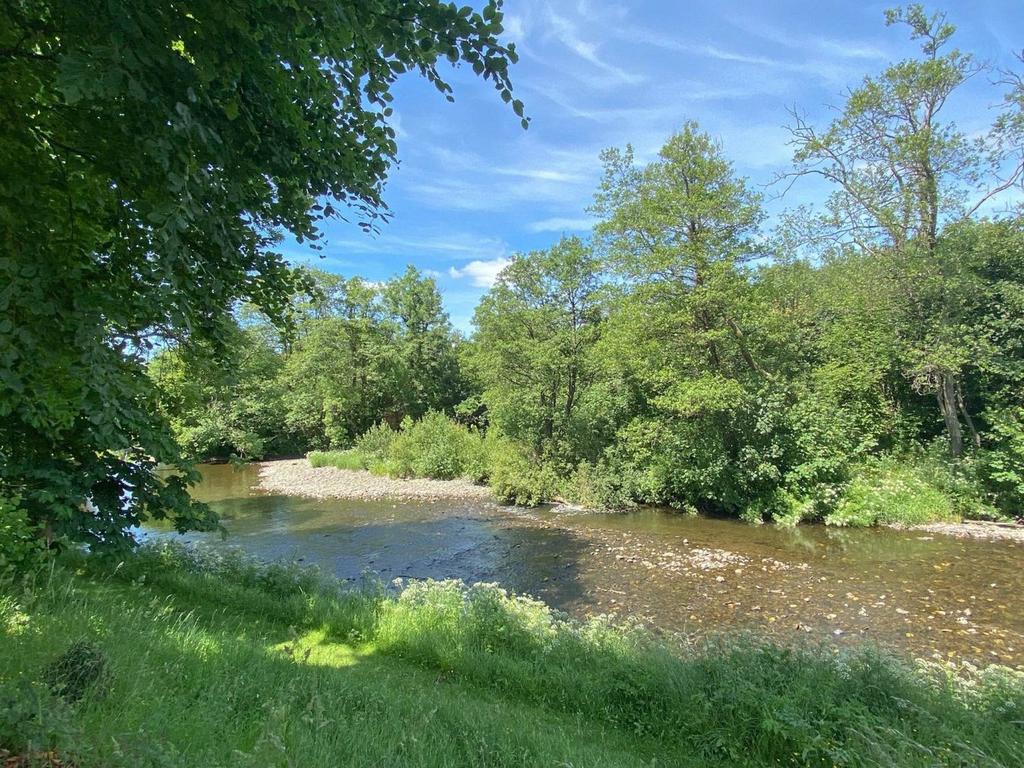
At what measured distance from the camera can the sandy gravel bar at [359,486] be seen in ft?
70.7

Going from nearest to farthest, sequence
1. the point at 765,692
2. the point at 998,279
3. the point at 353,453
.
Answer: the point at 765,692, the point at 998,279, the point at 353,453

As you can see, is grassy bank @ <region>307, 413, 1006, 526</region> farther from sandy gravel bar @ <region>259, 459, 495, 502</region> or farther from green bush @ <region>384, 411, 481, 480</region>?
sandy gravel bar @ <region>259, 459, 495, 502</region>

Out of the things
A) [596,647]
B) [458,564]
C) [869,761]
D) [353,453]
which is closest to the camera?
[869,761]

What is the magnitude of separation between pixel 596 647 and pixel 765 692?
1.87 metres

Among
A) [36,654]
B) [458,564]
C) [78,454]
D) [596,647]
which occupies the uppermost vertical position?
[78,454]

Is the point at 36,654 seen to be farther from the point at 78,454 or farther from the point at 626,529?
the point at 626,529

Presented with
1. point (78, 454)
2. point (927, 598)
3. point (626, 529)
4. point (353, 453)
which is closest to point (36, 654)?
point (78, 454)

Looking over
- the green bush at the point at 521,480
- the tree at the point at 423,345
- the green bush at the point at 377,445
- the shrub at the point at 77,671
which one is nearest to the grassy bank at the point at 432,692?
the shrub at the point at 77,671

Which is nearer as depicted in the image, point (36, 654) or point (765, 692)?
point (36, 654)

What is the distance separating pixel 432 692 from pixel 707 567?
8.21 m

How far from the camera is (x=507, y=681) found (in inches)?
220

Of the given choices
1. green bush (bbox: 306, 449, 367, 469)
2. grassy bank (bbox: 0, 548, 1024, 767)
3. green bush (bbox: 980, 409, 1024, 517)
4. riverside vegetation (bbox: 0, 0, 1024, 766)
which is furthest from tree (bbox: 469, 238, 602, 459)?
grassy bank (bbox: 0, 548, 1024, 767)

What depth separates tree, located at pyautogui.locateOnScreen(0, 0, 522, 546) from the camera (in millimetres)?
2219

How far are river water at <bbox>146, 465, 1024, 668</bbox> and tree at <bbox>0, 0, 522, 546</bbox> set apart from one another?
8.07 metres
